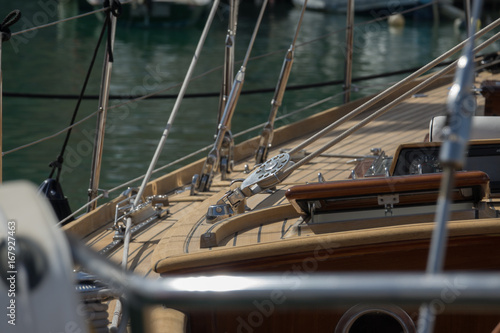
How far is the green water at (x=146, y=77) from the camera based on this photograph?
576cm

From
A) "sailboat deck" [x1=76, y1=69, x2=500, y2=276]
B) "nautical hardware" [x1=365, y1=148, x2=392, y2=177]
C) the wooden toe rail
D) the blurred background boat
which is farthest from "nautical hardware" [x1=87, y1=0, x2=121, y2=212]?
the blurred background boat

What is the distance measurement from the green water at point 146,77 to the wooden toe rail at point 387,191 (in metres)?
1.97

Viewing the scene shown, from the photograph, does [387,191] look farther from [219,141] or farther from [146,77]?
[146,77]

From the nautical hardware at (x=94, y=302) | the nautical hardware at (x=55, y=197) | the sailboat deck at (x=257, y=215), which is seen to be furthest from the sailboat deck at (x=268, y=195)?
the nautical hardware at (x=55, y=197)

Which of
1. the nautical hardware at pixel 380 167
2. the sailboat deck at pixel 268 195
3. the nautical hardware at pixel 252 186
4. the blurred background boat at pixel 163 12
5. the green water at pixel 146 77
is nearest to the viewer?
the sailboat deck at pixel 268 195

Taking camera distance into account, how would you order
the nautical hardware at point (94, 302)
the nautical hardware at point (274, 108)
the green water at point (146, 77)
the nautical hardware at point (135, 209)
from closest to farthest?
the nautical hardware at point (94, 302)
the nautical hardware at point (135, 209)
the nautical hardware at point (274, 108)
the green water at point (146, 77)

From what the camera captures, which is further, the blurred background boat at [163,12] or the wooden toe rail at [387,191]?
the blurred background boat at [163,12]

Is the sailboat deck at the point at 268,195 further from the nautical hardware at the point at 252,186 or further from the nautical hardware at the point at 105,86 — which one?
the nautical hardware at the point at 105,86

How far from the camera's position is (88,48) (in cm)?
1207

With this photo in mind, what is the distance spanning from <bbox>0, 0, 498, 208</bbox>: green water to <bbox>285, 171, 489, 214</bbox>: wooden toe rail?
77.5 inches

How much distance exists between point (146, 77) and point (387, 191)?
27.1ft

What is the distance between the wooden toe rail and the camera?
152 centimetres

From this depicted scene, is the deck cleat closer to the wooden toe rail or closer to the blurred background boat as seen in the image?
the wooden toe rail

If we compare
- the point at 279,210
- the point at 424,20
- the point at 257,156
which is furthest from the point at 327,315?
the point at 424,20
